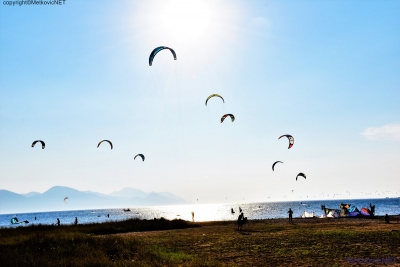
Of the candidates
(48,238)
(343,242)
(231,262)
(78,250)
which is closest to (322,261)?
(231,262)

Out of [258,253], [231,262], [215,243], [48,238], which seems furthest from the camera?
[215,243]

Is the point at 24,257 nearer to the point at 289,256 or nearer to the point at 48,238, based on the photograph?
the point at 48,238

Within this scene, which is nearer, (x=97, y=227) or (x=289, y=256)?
(x=289, y=256)

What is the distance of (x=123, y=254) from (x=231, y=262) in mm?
5037

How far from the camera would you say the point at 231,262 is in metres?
14.8

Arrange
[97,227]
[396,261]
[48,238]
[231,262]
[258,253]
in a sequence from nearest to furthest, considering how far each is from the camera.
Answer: [396,261], [231,262], [258,253], [48,238], [97,227]

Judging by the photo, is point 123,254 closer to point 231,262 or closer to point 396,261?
point 231,262

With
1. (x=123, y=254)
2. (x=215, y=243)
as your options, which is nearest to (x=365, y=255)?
(x=215, y=243)

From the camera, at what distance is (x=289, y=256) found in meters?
15.8

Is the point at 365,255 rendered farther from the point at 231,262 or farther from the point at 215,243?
the point at 215,243

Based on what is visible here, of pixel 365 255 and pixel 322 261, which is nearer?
pixel 322 261

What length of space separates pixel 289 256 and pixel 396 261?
4.35 m

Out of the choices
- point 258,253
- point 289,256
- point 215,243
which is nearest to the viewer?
point 289,256

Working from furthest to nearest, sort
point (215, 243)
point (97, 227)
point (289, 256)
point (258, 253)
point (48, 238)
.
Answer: point (97, 227)
point (215, 243)
point (48, 238)
point (258, 253)
point (289, 256)
